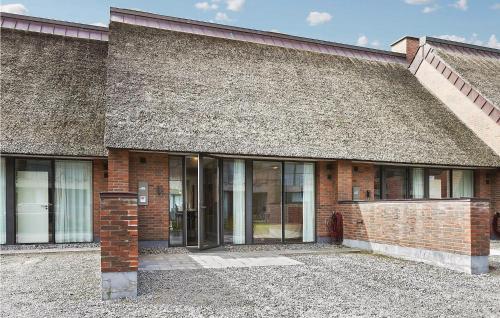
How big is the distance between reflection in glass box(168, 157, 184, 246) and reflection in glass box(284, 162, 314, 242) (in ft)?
9.78

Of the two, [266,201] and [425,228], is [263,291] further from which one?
[266,201]

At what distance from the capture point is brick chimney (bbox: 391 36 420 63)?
1739 centimetres

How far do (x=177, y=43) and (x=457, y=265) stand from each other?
33.2 ft

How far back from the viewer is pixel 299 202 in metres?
12.0

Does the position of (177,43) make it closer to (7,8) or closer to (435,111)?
(7,8)

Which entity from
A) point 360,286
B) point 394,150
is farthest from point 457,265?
point 394,150

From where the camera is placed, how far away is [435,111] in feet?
48.2

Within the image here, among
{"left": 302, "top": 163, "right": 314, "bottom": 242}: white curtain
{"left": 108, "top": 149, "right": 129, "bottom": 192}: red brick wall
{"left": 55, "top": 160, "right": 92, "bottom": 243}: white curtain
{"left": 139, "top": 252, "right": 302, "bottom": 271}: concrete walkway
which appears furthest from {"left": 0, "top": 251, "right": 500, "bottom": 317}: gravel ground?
{"left": 302, "top": 163, "right": 314, "bottom": 242}: white curtain

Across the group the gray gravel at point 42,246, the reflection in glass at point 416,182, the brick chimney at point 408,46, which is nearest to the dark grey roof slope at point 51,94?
the gray gravel at point 42,246

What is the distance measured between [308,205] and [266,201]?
132 cm

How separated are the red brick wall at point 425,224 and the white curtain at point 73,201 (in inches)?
278

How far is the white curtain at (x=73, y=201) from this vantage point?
35.6 ft

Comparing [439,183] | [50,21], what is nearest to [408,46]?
[439,183]

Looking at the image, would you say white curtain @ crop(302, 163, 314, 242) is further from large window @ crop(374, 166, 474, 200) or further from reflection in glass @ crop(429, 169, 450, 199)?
reflection in glass @ crop(429, 169, 450, 199)
